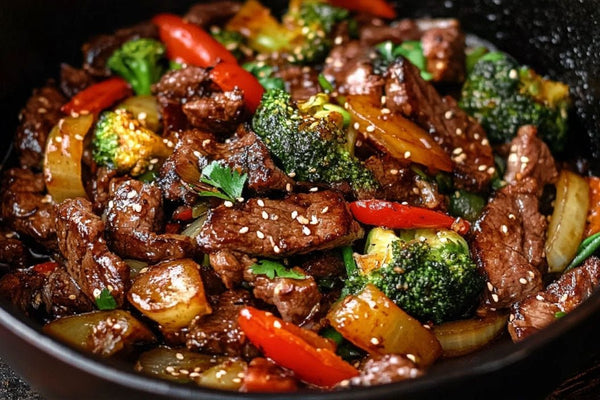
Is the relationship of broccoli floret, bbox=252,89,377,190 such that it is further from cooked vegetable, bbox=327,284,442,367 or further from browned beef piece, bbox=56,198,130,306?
browned beef piece, bbox=56,198,130,306

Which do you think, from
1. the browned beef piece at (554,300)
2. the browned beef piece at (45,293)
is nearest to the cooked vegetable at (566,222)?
the browned beef piece at (554,300)

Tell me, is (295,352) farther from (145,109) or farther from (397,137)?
(145,109)

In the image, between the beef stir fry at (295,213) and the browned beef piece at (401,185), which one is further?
the browned beef piece at (401,185)

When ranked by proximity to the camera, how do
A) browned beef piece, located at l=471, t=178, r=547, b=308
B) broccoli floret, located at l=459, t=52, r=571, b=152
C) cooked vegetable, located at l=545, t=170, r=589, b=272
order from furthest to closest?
broccoli floret, located at l=459, t=52, r=571, b=152 < cooked vegetable, located at l=545, t=170, r=589, b=272 < browned beef piece, located at l=471, t=178, r=547, b=308

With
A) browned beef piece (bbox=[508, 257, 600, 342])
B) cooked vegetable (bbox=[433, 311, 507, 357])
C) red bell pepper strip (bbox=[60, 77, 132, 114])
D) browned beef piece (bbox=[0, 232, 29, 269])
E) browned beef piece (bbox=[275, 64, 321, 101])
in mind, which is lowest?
cooked vegetable (bbox=[433, 311, 507, 357])

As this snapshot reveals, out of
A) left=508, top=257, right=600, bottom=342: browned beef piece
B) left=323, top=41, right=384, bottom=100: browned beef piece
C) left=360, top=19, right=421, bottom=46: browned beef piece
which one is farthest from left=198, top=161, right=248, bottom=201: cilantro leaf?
left=360, top=19, right=421, bottom=46: browned beef piece

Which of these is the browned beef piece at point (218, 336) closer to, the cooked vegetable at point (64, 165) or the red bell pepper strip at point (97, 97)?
the cooked vegetable at point (64, 165)

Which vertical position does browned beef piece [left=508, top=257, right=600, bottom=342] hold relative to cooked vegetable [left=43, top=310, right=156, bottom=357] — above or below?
below
